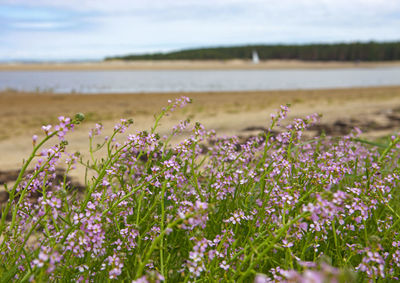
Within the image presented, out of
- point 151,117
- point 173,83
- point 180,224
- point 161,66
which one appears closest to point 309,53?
point 161,66

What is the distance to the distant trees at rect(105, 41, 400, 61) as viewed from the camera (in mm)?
120312

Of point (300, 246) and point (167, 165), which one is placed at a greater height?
point (167, 165)

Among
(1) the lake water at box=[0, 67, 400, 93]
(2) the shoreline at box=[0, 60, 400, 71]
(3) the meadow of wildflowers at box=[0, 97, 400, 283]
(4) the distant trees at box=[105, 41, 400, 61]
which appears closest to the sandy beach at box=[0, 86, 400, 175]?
(3) the meadow of wildflowers at box=[0, 97, 400, 283]

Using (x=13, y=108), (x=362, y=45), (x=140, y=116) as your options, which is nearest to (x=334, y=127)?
(x=140, y=116)

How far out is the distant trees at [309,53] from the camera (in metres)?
120

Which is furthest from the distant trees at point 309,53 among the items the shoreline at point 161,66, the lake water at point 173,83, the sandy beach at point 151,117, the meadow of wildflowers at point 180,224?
the meadow of wildflowers at point 180,224

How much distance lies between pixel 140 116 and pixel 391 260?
13901 mm

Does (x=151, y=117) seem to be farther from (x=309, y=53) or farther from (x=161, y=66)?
(x=309, y=53)

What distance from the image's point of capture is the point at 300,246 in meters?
2.90

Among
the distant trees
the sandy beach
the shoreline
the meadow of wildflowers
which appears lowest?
the sandy beach

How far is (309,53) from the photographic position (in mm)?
125312

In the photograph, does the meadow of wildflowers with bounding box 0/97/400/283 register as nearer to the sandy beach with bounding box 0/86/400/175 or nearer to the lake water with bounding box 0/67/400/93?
the sandy beach with bounding box 0/86/400/175

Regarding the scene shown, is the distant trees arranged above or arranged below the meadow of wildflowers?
above

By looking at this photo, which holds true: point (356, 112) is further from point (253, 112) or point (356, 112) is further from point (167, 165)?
point (167, 165)
